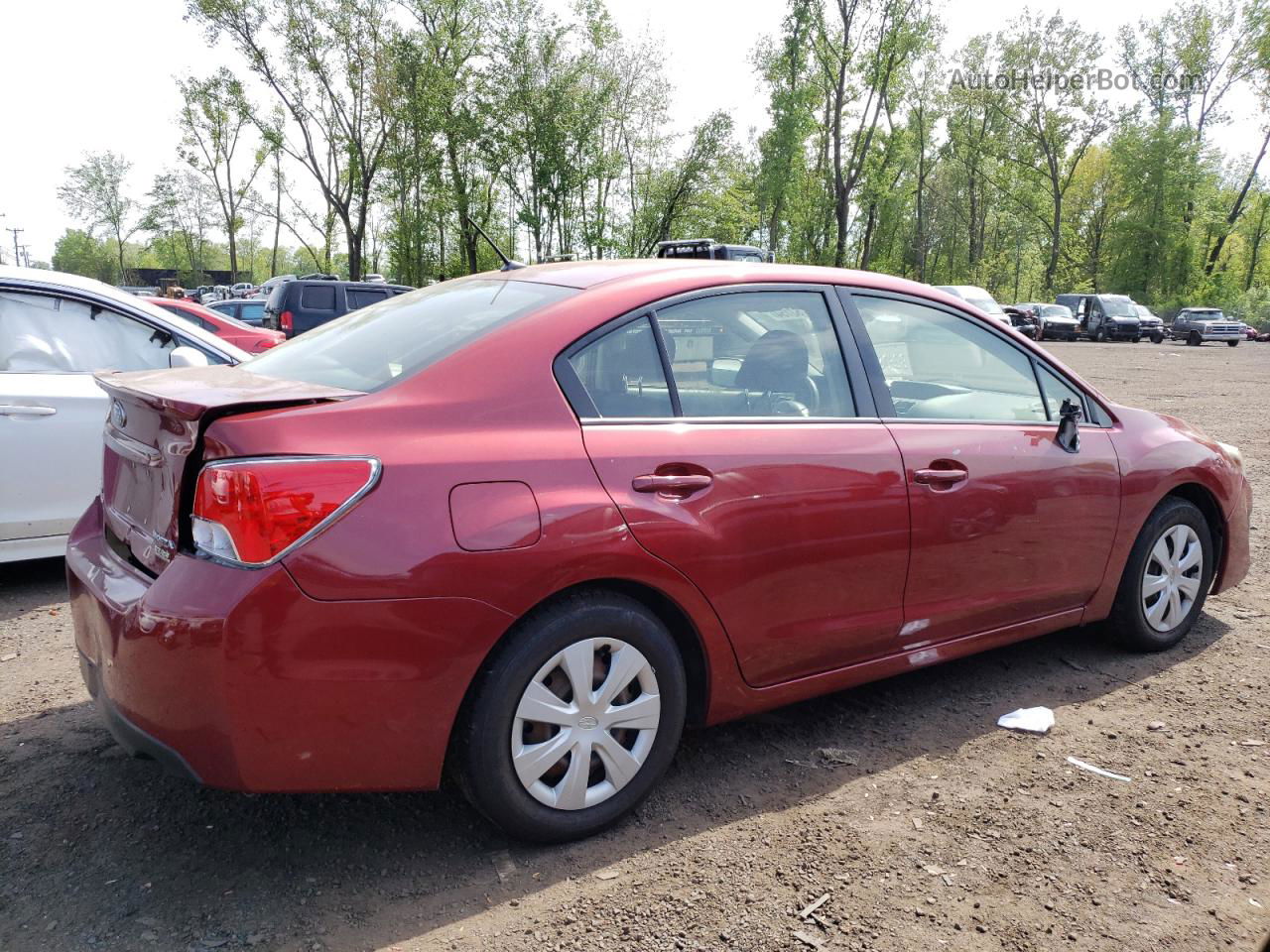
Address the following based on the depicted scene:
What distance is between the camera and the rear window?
259 cm

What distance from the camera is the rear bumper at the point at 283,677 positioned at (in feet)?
6.87

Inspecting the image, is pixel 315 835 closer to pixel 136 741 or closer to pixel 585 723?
pixel 136 741

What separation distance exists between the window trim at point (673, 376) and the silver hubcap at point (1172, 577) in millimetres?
1749

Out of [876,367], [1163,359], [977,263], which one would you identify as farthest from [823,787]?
[977,263]

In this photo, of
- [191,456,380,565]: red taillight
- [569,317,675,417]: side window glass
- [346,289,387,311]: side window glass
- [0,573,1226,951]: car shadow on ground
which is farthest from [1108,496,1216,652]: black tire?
[346,289,387,311]: side window glass

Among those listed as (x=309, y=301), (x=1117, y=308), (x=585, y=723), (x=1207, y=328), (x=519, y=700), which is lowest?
(x=585, y=723)

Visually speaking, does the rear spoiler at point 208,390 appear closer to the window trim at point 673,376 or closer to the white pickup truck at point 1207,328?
the window trim at point 673,376

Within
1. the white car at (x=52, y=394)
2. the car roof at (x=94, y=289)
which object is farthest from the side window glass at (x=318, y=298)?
the white car at (x=52, y=394)

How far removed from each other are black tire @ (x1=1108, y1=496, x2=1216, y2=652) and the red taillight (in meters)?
3.21

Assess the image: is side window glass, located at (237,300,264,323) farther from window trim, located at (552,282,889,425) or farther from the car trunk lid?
window trim, located at (552,282,889,425)

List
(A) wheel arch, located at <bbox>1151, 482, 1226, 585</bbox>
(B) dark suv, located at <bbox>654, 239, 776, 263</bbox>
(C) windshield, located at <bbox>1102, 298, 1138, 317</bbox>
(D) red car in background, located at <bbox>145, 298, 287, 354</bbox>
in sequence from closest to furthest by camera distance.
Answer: (A) wheel arch, located at <bbox>1151, 482, 1226, 585</bbox> < (D) red car in background, located at <bbox>145, 298, 287, 354</bbox> < (B) dark suv, located at <bbox>654, 239, 776, 263</bbox> < (C) windshield, located at <bbox>1102, 298, 1138, 317</bbox>

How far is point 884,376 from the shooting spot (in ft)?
10.6

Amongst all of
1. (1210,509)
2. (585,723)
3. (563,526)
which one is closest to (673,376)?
(563,526)

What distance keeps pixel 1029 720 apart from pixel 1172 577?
1203 mm
